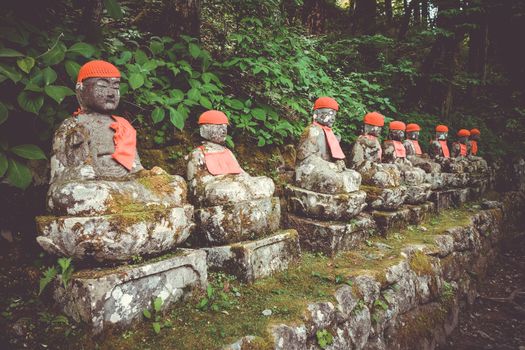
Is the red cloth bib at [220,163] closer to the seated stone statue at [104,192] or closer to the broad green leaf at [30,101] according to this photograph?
the seated stone statue at [104,192]

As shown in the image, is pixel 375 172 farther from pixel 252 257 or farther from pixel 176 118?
pixel 176 118

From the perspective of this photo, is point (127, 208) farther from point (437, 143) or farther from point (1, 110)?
point (437, 143)

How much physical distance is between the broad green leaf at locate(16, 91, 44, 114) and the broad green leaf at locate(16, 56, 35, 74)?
0.17 meters

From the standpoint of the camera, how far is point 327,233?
3553mm

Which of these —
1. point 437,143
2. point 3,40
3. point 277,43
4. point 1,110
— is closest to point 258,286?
point 1,110

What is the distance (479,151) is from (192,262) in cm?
975

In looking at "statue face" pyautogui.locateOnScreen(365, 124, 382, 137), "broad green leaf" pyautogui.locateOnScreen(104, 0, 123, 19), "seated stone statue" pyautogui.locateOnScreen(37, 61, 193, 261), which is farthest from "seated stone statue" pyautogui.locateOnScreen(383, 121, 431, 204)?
"broad green leaf" pyautogui.locateOnScreen(104, 0, 123, 19)

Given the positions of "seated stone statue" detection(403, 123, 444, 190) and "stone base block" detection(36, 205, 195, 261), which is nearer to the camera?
"stone base block" detection(36, 205, 195, 261)

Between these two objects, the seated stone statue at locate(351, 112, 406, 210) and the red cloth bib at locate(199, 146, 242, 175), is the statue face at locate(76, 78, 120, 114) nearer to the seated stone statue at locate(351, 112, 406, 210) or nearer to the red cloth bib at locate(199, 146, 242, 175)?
the red cloth bib at locate(199, 146, 242, 175)

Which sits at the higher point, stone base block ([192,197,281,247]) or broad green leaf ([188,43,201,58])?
broad green leaf ([188,43,201,58])

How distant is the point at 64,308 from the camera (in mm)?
2098

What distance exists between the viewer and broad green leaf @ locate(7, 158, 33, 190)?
7.64 ft

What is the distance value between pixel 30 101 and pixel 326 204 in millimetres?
2753

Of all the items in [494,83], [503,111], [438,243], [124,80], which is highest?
[494,83]
